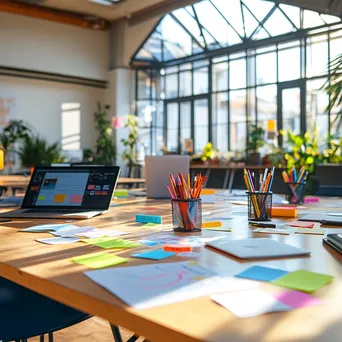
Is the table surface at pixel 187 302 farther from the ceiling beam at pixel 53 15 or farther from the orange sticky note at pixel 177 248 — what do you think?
the ceiling beam at pixel 53 15

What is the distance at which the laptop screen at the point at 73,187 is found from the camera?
5.46ft

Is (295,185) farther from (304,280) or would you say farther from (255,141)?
(255,141)

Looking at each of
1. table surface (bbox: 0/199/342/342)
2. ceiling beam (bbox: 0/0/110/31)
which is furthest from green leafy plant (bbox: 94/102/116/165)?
table surface (bbox: 0/199/342/342)

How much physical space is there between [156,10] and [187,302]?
34.2 ft

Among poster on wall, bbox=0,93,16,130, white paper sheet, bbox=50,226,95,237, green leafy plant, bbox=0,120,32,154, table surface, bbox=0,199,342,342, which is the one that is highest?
poster on wall, bbox=0,93,16,130

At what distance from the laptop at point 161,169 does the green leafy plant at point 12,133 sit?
7641 mm

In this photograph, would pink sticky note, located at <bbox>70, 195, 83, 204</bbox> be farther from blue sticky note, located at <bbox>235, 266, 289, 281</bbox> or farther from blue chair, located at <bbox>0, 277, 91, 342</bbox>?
blue sticky note, located at <bbox>235, 266, 289, 281</bbox>

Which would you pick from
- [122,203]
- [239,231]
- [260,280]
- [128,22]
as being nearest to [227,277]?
[260,280]

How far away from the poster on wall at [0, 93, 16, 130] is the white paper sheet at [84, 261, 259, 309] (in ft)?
33.5

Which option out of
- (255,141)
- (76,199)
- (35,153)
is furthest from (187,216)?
(35,153)

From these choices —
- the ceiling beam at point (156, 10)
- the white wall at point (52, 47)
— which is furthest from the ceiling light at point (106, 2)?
the white wall at point (52, 47)

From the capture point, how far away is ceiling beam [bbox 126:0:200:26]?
956 cm

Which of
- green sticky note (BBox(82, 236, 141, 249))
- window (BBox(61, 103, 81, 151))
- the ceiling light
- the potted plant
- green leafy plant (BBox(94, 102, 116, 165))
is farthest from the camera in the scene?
window (BBox(61, 103, 81, 151))

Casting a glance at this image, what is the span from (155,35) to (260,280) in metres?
11.2
